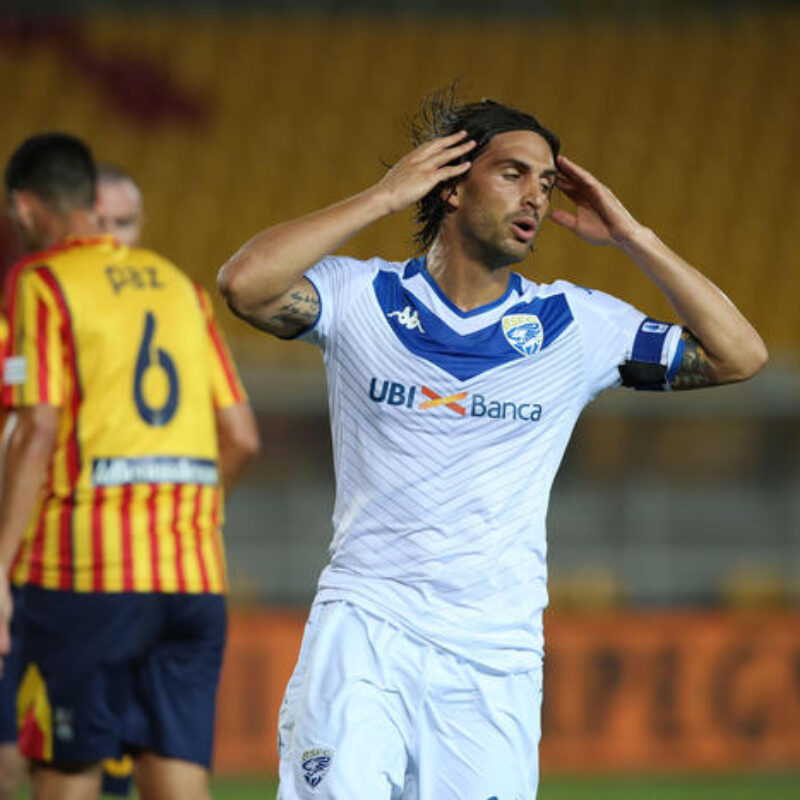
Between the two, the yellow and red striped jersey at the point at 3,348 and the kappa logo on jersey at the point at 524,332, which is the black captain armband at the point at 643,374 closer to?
the kappa logo on jersey at the point at 524,332

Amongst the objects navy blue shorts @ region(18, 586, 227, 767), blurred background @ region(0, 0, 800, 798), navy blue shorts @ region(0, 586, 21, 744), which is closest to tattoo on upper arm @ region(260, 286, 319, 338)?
navy blue shorts @ region(18, 586, 227, 767)

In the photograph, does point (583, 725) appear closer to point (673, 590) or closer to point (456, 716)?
point (673, 590)

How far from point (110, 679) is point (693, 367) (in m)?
1.85

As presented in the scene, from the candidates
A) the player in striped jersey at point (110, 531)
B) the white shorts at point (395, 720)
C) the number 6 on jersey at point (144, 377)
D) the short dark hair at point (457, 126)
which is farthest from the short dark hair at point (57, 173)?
the white shorts at point (395, 720)

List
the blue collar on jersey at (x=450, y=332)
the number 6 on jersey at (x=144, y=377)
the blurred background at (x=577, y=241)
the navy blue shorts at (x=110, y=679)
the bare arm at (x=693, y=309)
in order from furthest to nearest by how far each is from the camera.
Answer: the blurred background at (x=577, y=241) < the number 6 on jersey at (x=144, y=377) < the navy blue shorts at (x=110, y=679) < the bare arm at (x=693, y=309) < the blue collar on jersey at (x=450, y=332)

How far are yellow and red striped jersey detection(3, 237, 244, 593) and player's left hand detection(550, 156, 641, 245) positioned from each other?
1.28 metres

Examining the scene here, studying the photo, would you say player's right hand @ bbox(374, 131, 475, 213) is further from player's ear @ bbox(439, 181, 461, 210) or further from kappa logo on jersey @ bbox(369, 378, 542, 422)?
kappa logo on jersey @ bbox(369, 378, 542, 422)

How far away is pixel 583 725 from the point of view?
32.6 feet

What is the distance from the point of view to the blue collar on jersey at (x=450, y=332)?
155 inches

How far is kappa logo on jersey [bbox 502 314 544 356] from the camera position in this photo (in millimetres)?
4020

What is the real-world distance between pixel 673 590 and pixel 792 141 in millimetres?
6443

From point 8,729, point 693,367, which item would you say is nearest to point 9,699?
point 8,729

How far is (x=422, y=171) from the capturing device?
12.8 feet

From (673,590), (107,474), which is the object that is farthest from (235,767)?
(107,474)
